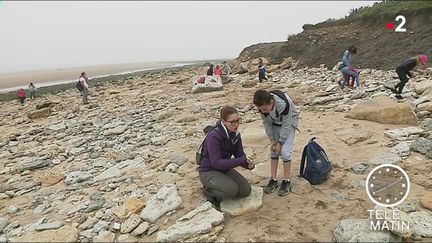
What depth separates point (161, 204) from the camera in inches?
195

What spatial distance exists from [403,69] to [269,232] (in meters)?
7.58

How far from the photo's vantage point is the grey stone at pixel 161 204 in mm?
4723

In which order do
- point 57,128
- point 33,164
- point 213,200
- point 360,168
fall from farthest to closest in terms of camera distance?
point 57,128 < point 33,164 < point 360,168 < point 213,200

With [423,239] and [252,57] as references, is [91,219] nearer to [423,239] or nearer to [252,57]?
[423,239]

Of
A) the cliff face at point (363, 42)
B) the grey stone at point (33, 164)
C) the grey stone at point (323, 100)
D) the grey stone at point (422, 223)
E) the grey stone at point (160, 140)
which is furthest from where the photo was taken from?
the cliff face at point (363, 42)

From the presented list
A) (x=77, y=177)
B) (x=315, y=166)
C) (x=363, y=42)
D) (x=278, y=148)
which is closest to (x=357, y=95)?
(x=315, y=166)

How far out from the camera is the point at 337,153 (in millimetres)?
6359

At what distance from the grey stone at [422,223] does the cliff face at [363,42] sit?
1331 cm

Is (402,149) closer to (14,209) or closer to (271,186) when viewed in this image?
(271,186)

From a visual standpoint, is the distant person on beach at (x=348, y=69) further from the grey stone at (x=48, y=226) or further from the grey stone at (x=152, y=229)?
the grey stone at (x=48, y=226)

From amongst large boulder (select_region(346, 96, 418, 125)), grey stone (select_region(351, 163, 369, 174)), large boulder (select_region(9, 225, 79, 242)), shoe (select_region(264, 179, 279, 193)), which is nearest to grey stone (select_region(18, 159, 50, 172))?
large boulder (select_region(9, 225, 79, 242))

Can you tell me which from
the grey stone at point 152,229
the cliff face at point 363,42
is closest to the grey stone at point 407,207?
the grey stone at point 152,229

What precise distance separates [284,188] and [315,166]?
2.07ft

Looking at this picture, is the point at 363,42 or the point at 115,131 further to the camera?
the point at 363,42
